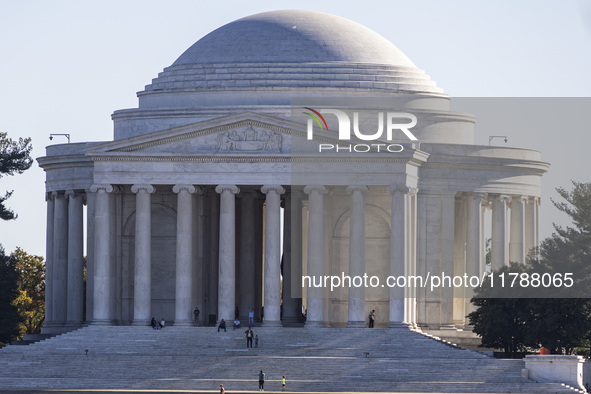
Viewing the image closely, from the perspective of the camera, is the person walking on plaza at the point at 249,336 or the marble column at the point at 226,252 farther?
the marble column at the point at 226,252

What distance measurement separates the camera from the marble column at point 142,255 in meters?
156

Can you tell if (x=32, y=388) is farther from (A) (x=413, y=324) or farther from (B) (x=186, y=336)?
(A) (x=413, y=324)

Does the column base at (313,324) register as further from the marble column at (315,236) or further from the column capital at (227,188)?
the column capital at (227,188)

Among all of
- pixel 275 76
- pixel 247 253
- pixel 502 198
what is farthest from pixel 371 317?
pixel 275 76

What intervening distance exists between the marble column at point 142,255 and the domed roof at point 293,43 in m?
17.8

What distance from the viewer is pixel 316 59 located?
16788cm

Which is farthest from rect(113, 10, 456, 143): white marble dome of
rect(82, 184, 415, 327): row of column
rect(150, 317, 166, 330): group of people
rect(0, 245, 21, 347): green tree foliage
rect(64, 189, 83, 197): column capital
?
rect(150, 317, 166, 330): group of people

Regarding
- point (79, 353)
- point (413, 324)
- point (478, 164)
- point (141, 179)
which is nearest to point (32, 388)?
point (79, 353)

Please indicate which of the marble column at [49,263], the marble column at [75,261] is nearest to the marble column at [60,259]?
the marble column at [49,263]

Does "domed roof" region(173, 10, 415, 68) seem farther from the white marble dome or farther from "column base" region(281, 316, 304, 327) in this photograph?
"column base" region(281, 316, 304, 327)

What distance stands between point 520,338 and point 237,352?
2191cm

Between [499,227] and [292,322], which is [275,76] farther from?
[499,227]

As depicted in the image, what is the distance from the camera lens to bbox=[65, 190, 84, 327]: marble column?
166 meters

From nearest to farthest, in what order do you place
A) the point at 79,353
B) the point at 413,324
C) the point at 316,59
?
the point at 79,353
the point at 413,324
the point at 316,59
